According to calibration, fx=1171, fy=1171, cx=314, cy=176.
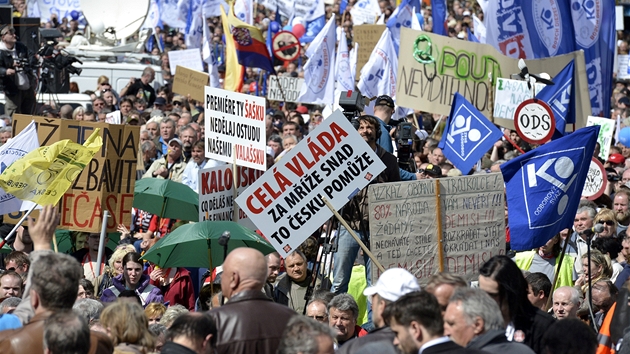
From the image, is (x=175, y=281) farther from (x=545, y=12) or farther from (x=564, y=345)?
(x=545, y=12)

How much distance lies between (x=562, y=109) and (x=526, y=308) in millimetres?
7283

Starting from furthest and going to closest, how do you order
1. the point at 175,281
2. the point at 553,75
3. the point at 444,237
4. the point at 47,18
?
the point at 47,18 → the point at 553,75 → the point at 175,281 → the point at 444,237

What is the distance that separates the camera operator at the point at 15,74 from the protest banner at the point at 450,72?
525cm

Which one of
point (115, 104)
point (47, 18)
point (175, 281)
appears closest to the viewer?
point (175, 281)

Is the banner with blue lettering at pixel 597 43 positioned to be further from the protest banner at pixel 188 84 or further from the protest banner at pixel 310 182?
the protest banner at pixel 310 182

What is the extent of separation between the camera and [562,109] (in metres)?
12.4

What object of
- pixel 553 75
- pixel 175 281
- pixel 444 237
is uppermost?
pixel 553 75

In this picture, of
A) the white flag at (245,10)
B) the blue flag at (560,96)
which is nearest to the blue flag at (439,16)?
the white flag at (245,10)

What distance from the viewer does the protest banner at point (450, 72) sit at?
13.2 metres

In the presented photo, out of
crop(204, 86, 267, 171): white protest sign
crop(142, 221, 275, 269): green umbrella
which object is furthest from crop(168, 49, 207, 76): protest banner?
crop(142, 221, 275, 269): green umbrella

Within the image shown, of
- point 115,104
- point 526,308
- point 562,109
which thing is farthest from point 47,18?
point 526,308

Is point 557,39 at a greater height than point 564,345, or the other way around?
point 557,39

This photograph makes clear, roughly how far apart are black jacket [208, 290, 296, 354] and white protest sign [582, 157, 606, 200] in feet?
20.9

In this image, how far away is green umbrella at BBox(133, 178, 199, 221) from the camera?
10664 mm
